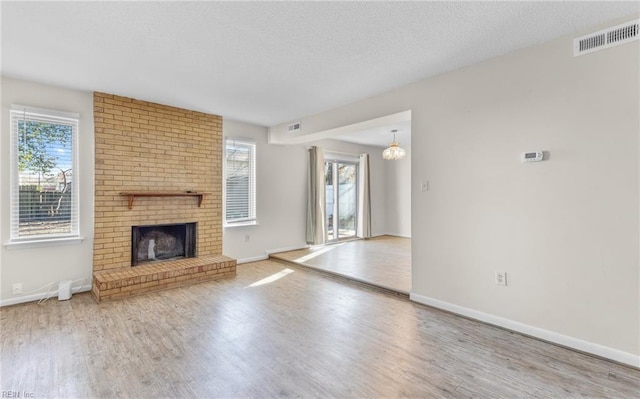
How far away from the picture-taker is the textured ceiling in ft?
7.10

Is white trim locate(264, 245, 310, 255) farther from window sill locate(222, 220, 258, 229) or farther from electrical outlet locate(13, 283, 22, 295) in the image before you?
electrical outlet locate(13, 283, 22, 295)

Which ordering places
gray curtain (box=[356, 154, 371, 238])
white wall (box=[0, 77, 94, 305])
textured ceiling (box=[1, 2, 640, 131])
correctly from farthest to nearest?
gray curtain (box=[356, 154, 371, 238]), white wall (box=[0, 77, 94, 305]), textured ceiling (box=[1, 2, 640, 131])

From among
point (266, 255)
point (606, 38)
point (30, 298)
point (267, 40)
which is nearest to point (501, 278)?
point (606, 38)

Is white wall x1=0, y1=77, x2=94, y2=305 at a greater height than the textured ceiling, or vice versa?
the textured ceiling

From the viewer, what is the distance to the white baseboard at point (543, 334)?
2.27 meters

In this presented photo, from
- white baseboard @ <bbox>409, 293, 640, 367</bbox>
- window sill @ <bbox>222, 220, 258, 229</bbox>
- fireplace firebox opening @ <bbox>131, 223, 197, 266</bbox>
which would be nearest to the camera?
white baseboard @ <bbox>409, 293, 640, 367</bbox>

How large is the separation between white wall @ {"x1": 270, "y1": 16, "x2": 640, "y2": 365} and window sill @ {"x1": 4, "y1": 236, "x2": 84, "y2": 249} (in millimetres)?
4295

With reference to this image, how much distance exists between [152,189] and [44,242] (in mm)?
1356

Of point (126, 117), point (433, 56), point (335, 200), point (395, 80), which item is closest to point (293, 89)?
point (395, 80)

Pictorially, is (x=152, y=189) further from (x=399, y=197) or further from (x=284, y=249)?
(x=399, y=197)

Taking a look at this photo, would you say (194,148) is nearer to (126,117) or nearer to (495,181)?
(126,117)

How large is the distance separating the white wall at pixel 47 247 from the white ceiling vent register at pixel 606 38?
17.6ft

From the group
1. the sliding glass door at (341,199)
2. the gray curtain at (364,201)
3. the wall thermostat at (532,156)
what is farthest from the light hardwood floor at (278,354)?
the gray curtain at (364,201)

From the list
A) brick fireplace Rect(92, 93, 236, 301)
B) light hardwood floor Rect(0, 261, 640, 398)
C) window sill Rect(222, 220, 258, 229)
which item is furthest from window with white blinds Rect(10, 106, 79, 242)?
window sill Rect(222, 220, 258, 229)
